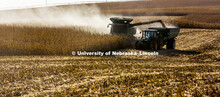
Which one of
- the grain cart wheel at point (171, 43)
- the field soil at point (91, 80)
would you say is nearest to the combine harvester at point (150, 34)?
the grain cart wheel at point (171, 43)

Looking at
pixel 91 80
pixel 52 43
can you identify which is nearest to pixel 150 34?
pixel 52 43

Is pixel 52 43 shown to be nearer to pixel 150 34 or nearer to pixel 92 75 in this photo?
pixel 150 34

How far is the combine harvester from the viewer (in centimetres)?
1595

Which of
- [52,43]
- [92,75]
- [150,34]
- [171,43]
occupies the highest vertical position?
[150,34]

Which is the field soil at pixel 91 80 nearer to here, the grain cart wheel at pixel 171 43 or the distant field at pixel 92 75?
the distant field at pixel 92 75

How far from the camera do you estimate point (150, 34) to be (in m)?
16.0

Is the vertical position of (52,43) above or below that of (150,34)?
below

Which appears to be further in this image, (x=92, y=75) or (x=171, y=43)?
(x=171, y=43)

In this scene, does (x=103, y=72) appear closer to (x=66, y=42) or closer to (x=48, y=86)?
(x=48, y=86)

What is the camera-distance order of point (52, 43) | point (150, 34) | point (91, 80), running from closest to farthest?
point (91, 80)
point (52, 43)
point (150, 34)

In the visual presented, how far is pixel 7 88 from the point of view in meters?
7.51

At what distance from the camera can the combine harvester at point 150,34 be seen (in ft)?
52.3

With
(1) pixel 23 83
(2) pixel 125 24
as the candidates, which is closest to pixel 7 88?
(1) pixel 23 83

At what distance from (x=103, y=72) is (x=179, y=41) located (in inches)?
555
